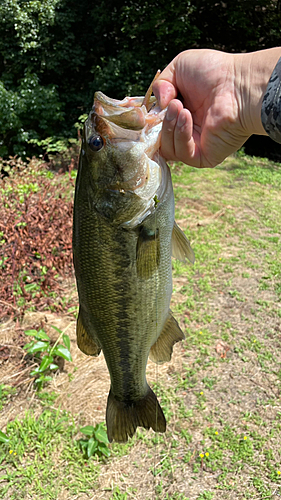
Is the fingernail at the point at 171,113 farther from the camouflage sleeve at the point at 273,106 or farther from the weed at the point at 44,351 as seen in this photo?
the weed at the point at 44,351

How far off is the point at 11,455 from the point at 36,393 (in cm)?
58

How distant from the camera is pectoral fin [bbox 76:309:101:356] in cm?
174

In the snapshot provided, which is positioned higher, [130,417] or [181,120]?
[181,120]

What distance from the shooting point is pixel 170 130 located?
1658mm

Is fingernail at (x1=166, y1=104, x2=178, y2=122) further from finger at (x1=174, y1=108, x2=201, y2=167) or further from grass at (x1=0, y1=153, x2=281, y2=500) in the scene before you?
grass at (x1=0, y1=153, x2=281, y2=500)

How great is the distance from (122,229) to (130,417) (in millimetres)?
920

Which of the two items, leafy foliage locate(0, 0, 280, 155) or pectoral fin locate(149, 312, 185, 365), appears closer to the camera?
pectoral fin locate(149, 312, 185, 365)

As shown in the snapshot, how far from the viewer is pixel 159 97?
5.52ft

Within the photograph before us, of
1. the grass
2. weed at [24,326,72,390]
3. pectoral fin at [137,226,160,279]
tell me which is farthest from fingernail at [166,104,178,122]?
the grass

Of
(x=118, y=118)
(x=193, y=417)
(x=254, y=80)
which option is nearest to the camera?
Answer: (x=118, y=118)

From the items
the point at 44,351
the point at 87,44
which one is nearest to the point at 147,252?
the point at 44,351

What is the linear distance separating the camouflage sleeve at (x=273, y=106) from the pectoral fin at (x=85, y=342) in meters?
1.15

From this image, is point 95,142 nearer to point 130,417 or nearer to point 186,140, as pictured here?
point 186,140

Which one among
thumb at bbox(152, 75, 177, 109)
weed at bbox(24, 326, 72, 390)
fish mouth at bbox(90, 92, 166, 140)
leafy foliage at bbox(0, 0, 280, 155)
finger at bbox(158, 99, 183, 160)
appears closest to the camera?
fish mouth at bbox(90, 92, 166, 140)
